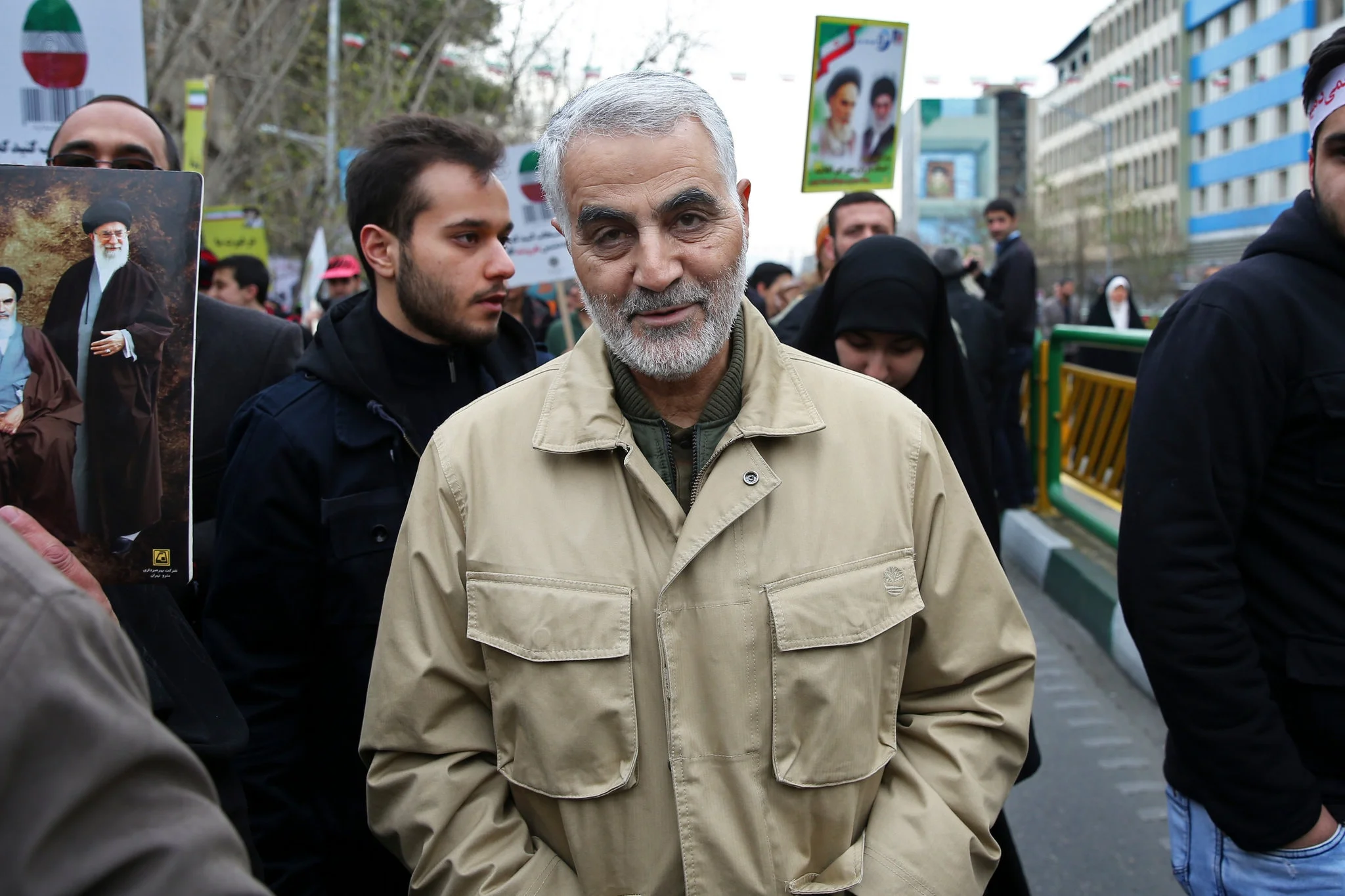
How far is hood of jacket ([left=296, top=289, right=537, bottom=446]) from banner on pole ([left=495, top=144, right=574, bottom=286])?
13.7 feet

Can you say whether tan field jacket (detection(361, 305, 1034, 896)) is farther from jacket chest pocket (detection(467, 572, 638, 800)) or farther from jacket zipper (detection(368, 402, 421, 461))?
jacket zipper (detection(368, 402, 421, 461))

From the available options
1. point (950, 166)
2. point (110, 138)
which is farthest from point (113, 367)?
point (950, 166)

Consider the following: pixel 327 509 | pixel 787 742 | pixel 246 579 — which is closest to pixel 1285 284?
pixel 787 742

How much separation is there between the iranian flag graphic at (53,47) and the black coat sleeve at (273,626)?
2.60m

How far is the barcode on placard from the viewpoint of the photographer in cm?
411

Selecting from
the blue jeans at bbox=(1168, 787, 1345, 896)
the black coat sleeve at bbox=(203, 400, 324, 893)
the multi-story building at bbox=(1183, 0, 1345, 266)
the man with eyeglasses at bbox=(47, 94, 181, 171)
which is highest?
the multi-story building at bbox=(1183, 0, 1345, 266)

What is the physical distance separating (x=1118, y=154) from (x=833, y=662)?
9638 centimetres

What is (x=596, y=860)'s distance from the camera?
1.75 metres

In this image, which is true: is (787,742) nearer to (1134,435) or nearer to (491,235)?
(1134,435)

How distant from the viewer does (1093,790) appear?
4.62 metres

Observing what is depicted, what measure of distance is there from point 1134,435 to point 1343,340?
391 mm

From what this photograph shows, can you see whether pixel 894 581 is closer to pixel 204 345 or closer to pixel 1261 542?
pixel 1261 542

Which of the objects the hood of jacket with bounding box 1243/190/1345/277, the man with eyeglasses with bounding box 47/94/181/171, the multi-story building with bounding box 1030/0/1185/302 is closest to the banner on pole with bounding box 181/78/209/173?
the man with eyeglasses with bounding box 47/94/181/171

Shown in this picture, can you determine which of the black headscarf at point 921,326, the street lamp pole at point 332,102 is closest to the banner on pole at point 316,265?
the street lamp pole at point 332,102
